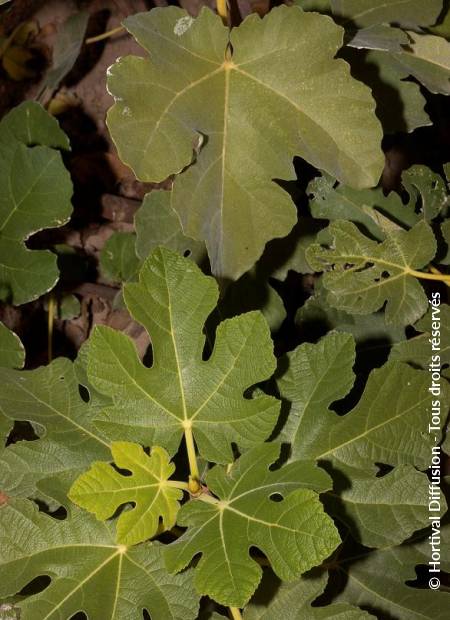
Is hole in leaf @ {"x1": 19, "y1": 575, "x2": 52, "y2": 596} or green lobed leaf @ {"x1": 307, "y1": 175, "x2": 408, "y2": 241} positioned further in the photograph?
green lobed leaf @ {"x1": 307, "y1": 175, "x2": 408, "y2": 241}

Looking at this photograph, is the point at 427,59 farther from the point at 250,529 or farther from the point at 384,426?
the point at 250,529

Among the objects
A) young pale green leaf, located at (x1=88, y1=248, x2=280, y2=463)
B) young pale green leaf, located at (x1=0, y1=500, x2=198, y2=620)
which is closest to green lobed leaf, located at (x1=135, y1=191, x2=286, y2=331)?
young pale green leaf, located at (x1=88, y1=248, x2=280, y2=463)

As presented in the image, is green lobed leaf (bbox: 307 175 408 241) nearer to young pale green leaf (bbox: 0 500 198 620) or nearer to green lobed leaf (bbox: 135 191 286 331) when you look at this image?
green lobed leaf (bbox: 135 191 286 331)

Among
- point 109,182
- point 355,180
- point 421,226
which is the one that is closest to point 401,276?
point 421,226

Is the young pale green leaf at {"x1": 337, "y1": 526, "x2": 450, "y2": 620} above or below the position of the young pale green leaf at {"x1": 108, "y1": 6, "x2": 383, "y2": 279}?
below

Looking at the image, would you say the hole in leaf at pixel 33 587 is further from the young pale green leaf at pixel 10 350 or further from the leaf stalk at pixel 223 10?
the leaf stalk at pixel 223 10

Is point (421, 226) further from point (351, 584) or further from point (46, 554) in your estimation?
point (46, 554)

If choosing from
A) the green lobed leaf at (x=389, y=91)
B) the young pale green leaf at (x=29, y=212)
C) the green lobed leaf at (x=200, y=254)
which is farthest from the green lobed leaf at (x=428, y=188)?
the young pale green leaf at (x=29, y=212)

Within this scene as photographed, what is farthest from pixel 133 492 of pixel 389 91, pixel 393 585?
pixel 389 91
